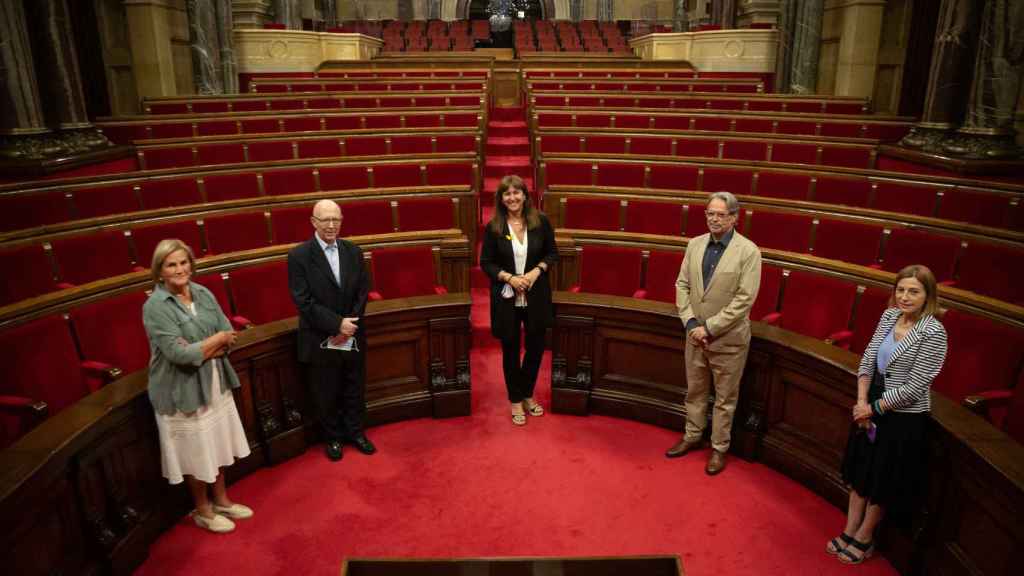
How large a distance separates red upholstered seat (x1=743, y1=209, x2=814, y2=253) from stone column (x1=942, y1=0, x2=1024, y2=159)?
1697 millimetres

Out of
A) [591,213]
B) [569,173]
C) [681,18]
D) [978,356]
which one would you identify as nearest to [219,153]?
[569,173]

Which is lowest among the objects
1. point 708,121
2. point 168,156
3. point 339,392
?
point 339,392

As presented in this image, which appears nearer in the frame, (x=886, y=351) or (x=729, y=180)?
(x=886, y=351)

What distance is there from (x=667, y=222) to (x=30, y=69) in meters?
A: 3.85

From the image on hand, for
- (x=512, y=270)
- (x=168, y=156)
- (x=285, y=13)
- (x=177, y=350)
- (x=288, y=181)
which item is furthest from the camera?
(x=285, y=13)

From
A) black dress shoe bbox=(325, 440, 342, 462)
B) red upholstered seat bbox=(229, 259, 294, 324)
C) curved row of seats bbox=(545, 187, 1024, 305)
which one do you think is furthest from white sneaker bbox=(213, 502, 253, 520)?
curved row of seats bbox=(545, 187, 1024, 305)

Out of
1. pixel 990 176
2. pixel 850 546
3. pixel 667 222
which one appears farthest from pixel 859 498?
pixel 990 176

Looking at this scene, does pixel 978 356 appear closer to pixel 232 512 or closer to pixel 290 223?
pixel 232 512

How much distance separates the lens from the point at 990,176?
403 cm

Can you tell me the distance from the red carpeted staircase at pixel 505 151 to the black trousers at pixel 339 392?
2210 millimetres

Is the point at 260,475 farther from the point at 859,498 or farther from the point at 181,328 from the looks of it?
the point at 859,498

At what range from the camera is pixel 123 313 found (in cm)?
235

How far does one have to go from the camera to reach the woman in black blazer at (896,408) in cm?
166

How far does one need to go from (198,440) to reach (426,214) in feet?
6.47
